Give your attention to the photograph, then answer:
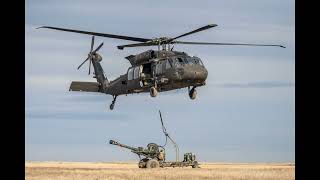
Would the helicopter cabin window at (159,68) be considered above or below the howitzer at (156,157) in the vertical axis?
above

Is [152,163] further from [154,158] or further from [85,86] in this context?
[85,86]

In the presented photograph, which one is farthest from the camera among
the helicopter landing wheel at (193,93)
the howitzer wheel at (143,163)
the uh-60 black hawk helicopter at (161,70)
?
the howitzer wheel at (143,163)

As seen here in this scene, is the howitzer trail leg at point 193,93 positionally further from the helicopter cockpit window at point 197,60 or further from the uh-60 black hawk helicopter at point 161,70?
the helicopter cockpit window at point 197,60

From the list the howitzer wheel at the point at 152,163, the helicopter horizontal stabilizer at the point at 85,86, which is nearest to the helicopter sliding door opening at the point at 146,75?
the howitzer wheel at the point at 152,163

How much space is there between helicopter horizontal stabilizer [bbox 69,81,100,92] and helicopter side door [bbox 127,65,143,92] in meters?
7.10

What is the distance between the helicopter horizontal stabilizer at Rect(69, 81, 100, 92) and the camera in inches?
1763

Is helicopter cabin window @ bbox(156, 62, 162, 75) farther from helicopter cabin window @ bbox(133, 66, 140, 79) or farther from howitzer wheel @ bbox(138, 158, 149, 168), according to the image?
howitzer wheel @ bbox(138, 158, 149, 168)

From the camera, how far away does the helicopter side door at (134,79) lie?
122 ft

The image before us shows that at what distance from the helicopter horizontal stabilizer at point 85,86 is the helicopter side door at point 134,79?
7.10 meters
